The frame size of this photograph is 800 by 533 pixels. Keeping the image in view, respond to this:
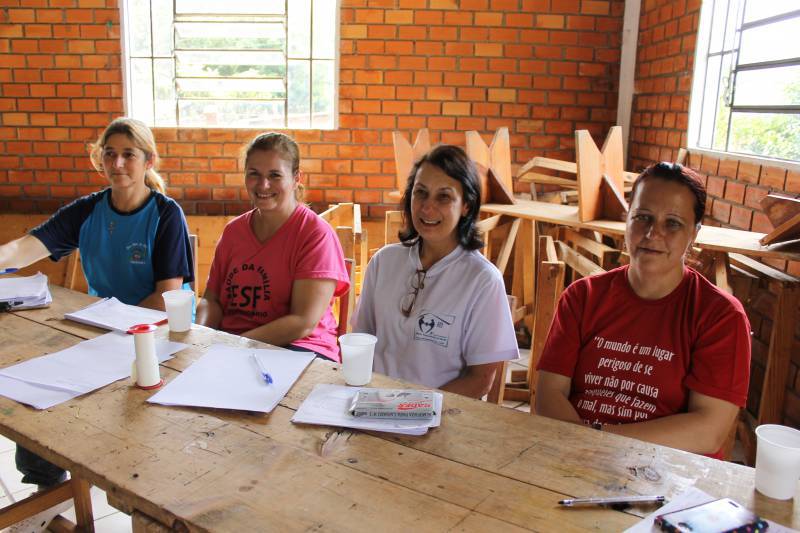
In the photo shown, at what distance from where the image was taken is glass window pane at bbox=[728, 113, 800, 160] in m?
2.49

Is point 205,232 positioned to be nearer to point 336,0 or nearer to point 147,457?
point 336,0

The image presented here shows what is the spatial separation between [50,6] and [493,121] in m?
3.01

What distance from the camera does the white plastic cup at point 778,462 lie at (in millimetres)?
933

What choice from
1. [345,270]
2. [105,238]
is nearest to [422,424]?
[345,270]

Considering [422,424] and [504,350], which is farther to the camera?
[504,350]

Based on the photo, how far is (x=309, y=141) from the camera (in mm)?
4105

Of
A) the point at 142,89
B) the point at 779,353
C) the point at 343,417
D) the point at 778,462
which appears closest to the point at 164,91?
the point at 142,89

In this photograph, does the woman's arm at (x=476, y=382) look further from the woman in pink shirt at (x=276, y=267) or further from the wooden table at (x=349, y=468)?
the woman in pink shirt at (x=276, y=267)

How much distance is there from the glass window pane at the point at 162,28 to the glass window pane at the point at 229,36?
66 millimetres

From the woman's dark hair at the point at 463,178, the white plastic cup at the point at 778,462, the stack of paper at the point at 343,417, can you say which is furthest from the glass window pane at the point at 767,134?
the stack of paper at the point at 343,417

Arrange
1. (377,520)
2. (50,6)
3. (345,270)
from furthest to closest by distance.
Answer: (50,6)
(345,270)
(377,520)

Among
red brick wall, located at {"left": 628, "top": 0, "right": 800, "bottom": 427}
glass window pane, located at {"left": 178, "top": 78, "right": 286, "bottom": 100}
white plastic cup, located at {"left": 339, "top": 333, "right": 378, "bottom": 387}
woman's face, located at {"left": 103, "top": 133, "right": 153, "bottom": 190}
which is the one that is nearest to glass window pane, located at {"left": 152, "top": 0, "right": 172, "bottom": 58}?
glass window pane, located at {"left": 178, "top": 78, "right": 286, "bottom": 100}

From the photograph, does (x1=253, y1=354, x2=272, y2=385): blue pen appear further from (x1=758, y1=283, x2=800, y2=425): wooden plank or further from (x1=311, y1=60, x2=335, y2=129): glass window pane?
(x1=311, y1=60, x2=335, y2=129): glass window pane

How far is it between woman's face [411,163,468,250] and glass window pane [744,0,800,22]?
1.87m
